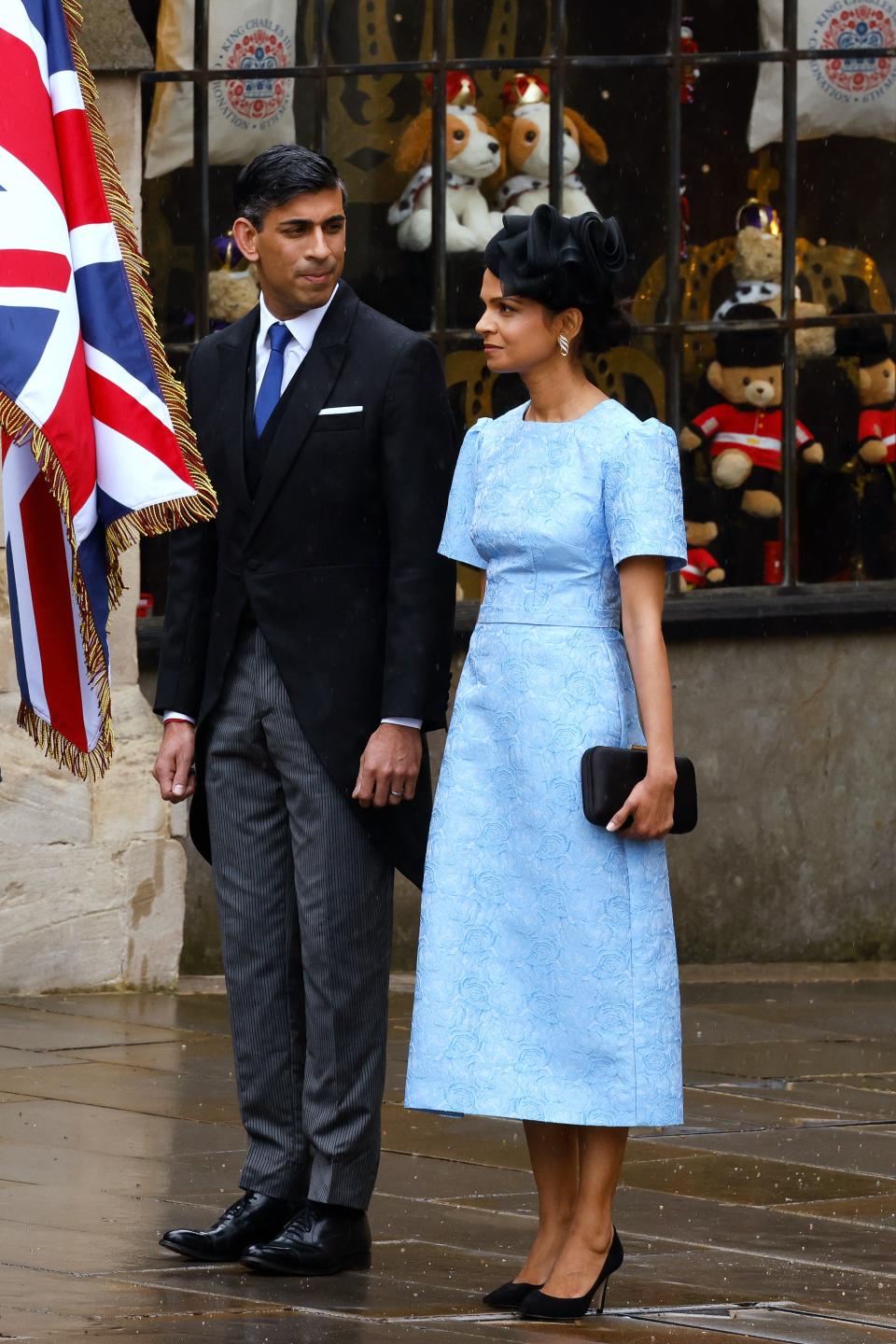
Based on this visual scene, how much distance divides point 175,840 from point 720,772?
228 cm

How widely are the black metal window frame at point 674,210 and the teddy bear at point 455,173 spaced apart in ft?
0.10

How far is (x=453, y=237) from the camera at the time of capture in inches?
389

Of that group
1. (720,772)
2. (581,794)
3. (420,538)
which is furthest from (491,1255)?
(720,772)

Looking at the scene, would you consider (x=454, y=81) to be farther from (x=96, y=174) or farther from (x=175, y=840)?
(x=96, y=174)

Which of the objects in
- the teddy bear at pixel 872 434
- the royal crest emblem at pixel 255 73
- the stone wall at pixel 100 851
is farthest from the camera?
the teddy bear at pixel 872 434

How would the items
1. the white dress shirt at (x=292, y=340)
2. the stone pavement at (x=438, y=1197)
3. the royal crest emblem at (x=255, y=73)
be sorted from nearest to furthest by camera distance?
the stone pavement at (x=438, y=1197) → the white dress shirt at (x=292, y=340) → the royal crest emblem at (x=255, y=73)

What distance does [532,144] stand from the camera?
9914 mm

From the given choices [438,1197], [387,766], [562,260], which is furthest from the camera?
[438,1197]

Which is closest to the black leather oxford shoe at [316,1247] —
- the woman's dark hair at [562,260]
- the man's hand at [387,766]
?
the man's hand at [387,766]

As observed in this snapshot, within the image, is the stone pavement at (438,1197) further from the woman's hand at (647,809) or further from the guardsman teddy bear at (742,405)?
the guardsman teddy bear at (742,405)

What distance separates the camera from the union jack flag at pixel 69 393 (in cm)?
520

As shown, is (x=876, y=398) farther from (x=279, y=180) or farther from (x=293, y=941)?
(x=293, y=941)

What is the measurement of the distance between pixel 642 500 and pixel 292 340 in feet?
3.18

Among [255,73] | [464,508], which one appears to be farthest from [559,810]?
[255,73]
